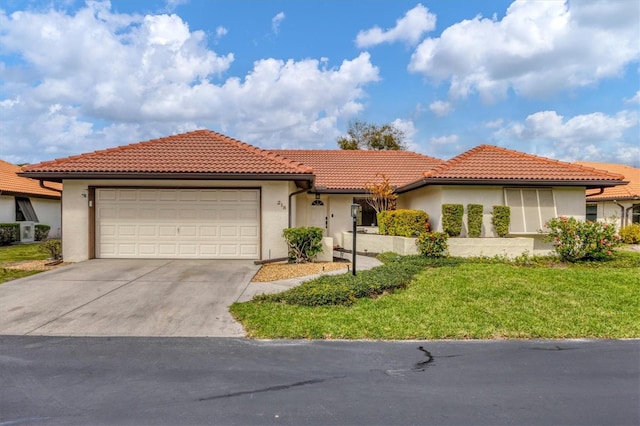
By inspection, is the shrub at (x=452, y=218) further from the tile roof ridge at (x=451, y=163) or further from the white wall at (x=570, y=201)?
the white wall at (x=570, y=201)

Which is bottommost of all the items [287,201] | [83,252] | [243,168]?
[83,252]

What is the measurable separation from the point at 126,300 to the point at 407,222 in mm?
8922

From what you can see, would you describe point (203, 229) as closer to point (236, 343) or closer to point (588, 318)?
point (236, 343)

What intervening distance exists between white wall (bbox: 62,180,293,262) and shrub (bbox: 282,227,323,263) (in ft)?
1.45

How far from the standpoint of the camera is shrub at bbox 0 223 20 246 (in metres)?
17.6

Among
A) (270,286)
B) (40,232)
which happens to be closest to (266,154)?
(270,286)

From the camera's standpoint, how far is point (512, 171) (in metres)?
13.2

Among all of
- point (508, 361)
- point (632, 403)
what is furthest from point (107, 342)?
point (632, 403)

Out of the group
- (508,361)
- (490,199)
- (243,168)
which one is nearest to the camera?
(508,361)

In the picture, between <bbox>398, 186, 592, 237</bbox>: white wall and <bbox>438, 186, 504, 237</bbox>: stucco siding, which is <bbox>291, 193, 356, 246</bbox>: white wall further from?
<bbox>438, 186, 504, 237</bbox>: stucco siding

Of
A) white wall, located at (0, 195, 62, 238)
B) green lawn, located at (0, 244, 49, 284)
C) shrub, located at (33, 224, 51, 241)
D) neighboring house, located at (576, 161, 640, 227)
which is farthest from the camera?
shrub, located at (33, 224, 51, 241)

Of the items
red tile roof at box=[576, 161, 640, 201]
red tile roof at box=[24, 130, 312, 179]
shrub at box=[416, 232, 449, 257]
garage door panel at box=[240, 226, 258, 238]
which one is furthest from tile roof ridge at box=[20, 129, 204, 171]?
red tile roof at box=[576, 161, 640, 201]

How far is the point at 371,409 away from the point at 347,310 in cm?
296

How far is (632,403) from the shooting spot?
11.6 ft
